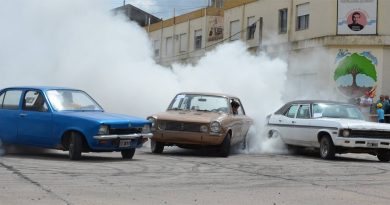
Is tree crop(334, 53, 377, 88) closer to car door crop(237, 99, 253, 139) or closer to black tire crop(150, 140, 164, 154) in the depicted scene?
car door crop(237, 99, 253, 139)

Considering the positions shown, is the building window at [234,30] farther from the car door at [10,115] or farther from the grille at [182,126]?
the car door at [10,115]

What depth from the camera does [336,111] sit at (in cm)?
1541

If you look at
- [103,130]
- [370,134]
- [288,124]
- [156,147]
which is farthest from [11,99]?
[370,134]

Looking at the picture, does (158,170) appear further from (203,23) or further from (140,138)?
(203,23)

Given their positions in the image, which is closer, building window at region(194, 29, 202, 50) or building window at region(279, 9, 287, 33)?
building window at region(279, 9, 287, 33)

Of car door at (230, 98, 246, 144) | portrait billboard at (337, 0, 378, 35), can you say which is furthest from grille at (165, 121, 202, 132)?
portrait billboard at (337, 0, 378, 35)

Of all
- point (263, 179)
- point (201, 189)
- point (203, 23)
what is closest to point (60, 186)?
point (201, 189)

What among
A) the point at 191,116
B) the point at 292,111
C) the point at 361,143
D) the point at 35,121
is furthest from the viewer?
the point at 292,111

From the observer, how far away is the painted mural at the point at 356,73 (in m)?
28.9

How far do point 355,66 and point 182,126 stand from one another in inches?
674

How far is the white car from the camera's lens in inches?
555

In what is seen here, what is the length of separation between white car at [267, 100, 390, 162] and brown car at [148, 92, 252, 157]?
1.42m

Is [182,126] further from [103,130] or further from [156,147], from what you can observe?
[103,130]

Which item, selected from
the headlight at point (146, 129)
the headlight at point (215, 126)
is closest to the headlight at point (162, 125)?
the headlight at point (215, 126)
